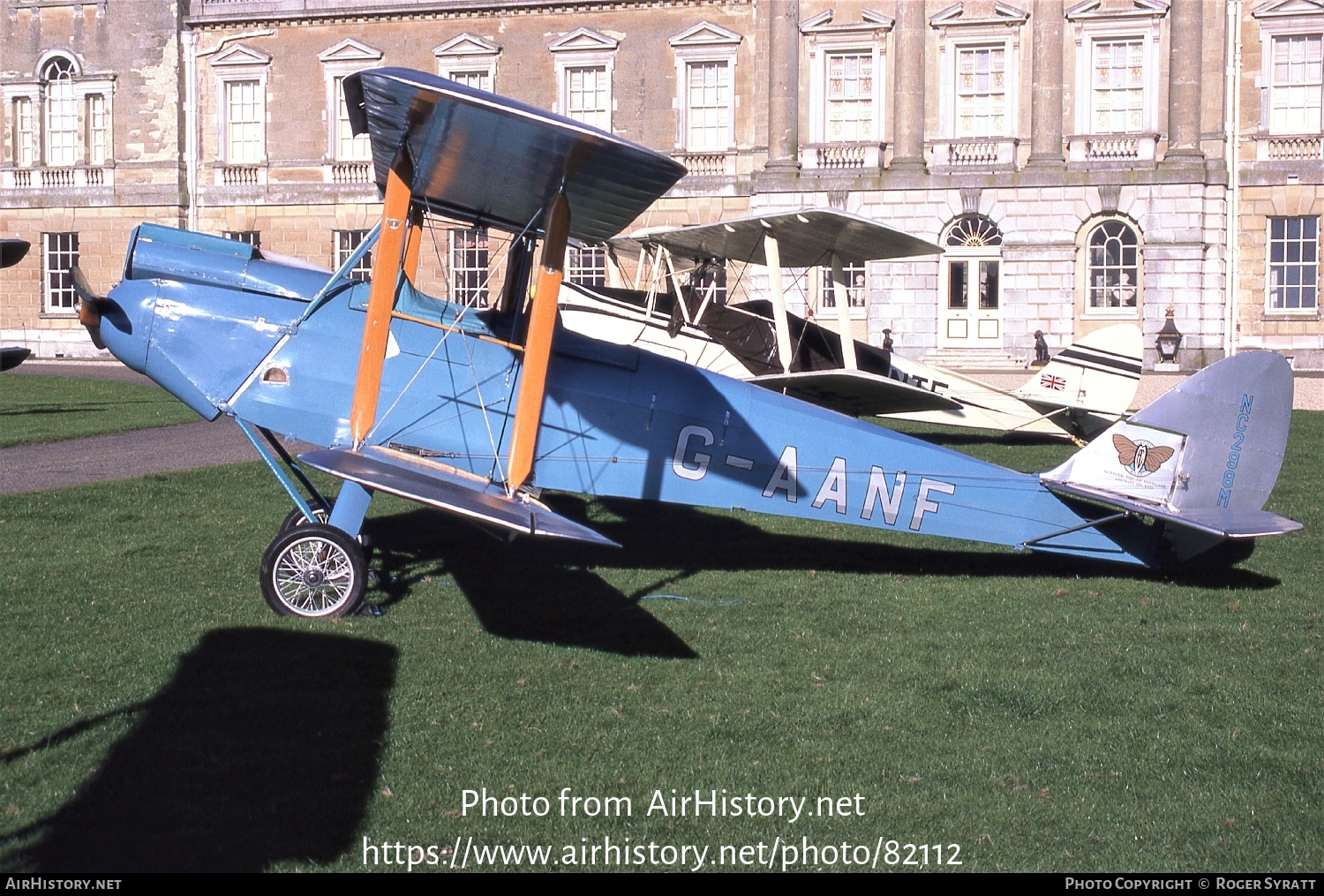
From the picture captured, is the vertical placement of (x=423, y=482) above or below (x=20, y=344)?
below

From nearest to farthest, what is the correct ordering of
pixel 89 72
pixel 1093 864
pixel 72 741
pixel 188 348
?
pixel 1093 864 < pixel 72 741 < pixel 188 348 < pixel 89 72

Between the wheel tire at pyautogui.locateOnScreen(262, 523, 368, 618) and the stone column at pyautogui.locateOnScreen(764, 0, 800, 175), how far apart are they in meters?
28.3

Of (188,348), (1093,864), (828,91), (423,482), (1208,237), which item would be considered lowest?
(1093,864)

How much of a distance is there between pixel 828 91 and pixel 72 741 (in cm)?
3209

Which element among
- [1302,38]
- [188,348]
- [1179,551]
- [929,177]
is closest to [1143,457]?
[1179,551]

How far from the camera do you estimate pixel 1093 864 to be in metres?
4.64

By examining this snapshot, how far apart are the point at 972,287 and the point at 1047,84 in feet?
18.6

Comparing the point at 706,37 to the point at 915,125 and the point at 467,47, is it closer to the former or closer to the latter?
the point at 915,125

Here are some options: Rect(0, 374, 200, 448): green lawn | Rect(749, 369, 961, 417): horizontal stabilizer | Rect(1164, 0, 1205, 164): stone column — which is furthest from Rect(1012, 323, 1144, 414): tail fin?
Rect(1164, 0, 1205, 164): stone column

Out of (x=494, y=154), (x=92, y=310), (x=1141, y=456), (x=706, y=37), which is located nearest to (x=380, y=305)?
(x=494, y=154)

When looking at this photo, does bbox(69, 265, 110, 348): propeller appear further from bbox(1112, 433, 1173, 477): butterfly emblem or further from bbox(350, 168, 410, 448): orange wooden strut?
bbox(1112, 433, 1173, 477): butterfly emblem

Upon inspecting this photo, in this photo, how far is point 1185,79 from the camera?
32750mm

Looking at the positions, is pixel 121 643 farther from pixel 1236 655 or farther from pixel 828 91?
pixel 828 91

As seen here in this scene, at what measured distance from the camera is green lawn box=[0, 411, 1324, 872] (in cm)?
486
